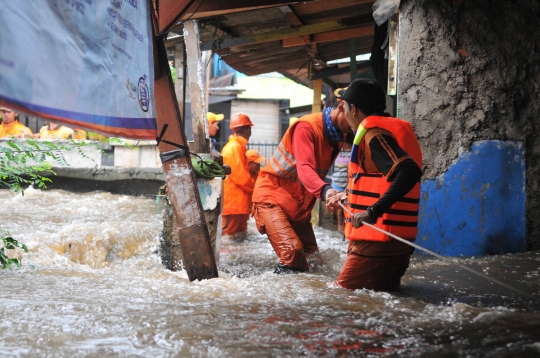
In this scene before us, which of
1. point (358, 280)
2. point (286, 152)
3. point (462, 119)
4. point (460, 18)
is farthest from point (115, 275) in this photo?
point (460, 18)

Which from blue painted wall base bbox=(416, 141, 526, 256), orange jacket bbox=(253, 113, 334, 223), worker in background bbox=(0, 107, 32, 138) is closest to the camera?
orange jacket bbox=(253, 113, 334, 223)

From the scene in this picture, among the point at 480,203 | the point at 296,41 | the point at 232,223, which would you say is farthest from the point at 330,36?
the point at 480,203

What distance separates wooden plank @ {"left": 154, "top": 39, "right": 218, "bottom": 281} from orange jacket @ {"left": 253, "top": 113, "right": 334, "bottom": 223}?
3.16 feet

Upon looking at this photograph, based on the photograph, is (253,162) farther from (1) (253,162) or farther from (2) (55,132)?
(2) (55,132)

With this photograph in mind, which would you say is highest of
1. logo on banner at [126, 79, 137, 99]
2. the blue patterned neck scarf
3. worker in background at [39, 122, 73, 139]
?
worker in background at [39, 122, 73, 139]

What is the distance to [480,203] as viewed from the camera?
18.4 feet

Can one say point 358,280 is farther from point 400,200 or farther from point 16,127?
point 16,127

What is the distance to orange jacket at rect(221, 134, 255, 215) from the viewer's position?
895 centimetres

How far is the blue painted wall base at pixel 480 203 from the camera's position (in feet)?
18.4

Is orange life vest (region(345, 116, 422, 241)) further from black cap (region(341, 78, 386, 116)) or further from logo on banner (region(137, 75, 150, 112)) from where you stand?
logo on banner (region(137, 75, 150, 112))

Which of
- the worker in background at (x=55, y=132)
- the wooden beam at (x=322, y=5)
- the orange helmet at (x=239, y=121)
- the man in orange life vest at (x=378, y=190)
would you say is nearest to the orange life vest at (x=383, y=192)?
the man in orange life vest at (x=378, y=190)

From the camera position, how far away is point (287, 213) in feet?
17.1

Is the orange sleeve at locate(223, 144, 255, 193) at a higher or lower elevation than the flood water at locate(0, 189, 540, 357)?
higher

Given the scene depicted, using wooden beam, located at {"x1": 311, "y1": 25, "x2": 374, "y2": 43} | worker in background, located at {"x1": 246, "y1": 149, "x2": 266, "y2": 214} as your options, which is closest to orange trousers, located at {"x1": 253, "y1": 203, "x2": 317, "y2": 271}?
worker in background, located at {"x1": 246, "y1": 149, "x2": 266, "y2": 214}
